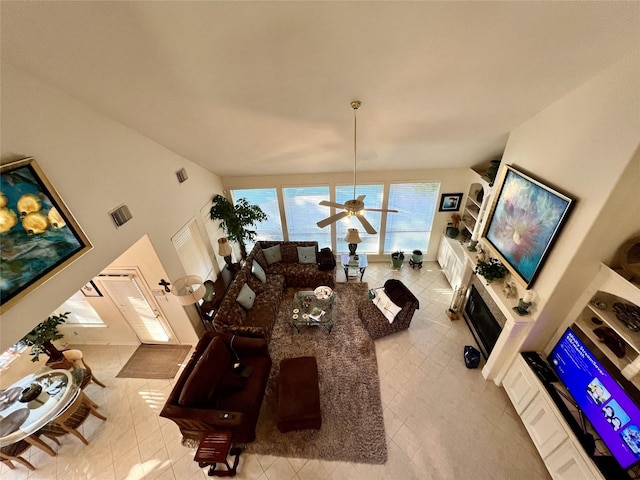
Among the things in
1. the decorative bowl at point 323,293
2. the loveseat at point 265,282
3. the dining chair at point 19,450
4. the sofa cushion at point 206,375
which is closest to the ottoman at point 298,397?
the loveseat at point 265,282

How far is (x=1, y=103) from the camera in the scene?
2080 mm

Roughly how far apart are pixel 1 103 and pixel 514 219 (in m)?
5.54

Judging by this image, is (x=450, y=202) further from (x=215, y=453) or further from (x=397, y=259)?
(x=215, y=453)

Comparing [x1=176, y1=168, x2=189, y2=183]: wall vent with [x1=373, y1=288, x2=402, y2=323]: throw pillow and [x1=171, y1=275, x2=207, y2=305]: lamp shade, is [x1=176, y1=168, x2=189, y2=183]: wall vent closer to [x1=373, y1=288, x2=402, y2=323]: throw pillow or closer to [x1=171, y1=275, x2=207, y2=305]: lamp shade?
[x1=171, y1=275, x2=207, y2=305]: lamp shade

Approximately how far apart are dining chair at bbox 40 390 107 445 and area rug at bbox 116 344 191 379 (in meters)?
0.80

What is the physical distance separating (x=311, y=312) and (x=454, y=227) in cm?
402

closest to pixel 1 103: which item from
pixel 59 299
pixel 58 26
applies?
pixel 58 26

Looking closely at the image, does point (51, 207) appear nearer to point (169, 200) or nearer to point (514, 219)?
point (169, 200)

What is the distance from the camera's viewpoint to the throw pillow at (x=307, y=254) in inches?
247

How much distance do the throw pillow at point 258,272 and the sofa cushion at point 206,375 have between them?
70.9 inches

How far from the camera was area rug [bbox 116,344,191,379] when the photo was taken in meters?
4.56

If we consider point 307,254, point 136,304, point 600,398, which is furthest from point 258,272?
point 600,398

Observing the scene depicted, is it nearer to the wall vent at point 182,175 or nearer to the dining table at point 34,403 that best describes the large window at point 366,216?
the wall vent at point 182,175

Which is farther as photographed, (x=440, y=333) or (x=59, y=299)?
(x=440, y=333)
